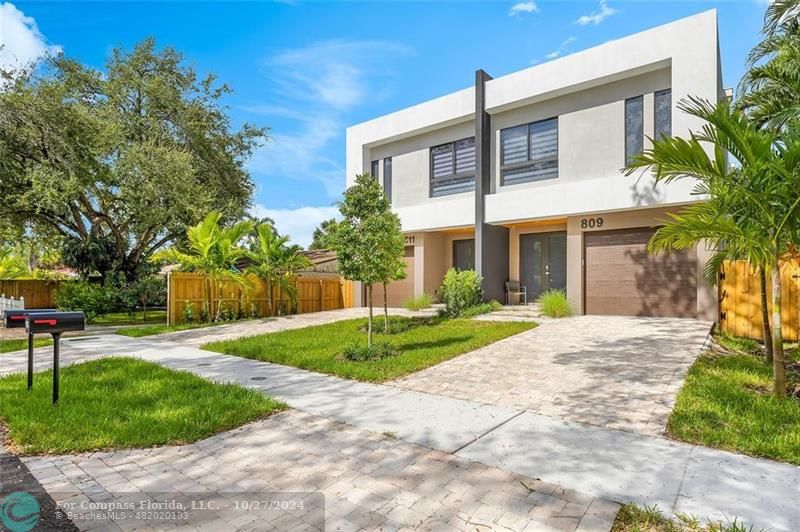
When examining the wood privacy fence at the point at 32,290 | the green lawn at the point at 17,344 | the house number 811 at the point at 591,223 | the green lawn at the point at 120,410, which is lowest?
the green lawn at the point at 17,344

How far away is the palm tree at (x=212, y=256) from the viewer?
553 inches

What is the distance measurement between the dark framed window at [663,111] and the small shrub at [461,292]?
6.89 m

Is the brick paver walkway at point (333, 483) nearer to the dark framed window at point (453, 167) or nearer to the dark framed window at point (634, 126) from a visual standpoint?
the dark framed window at point (634, 126)

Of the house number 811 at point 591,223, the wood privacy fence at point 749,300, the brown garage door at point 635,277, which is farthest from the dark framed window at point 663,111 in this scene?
the wood privacy fence at point 749,300

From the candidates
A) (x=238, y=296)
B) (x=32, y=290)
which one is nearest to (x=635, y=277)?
(x=238, y=296)

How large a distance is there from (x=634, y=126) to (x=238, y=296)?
14415 mm

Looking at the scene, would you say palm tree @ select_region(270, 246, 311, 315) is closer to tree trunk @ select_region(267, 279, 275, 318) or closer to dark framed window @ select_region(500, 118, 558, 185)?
tree trunk @ select_region(267, 279, 275, 318)

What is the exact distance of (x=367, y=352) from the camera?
770 centimetres

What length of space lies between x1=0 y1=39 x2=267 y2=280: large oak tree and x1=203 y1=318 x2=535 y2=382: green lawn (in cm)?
893

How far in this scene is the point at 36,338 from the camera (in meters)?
11.3

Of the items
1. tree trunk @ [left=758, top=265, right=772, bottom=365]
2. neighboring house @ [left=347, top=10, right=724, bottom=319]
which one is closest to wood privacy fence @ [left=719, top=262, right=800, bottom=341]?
neighboring house @ [left=347, top=10, right=724, bottom=319]

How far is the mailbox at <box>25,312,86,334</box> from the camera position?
4684mm

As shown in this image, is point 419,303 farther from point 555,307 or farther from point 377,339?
point 377,339

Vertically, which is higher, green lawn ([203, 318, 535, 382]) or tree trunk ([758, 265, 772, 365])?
tree trunk ([758, 265, 772, 365])
